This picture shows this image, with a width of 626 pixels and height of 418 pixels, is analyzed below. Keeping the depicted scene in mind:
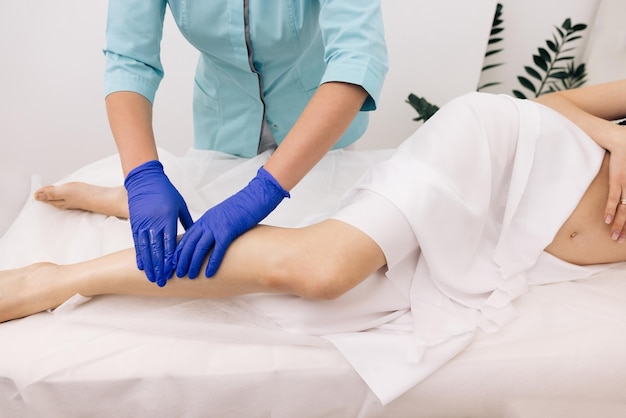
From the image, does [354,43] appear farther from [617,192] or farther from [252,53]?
[617,192]

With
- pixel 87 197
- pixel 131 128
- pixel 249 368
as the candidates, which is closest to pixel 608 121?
pixel 249 368

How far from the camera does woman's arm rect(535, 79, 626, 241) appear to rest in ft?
3.18

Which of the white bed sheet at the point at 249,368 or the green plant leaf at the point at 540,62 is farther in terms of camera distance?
the green plant leaf at the point at 540,62

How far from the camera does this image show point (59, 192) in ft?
3.80

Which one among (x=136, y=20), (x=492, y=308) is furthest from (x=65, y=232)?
(x=492, y=308)

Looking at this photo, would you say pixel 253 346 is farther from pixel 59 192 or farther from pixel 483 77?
pixel 483 77

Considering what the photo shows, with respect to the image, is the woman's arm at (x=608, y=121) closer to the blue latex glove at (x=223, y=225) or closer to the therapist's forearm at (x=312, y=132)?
the therapist's forearm at (x=312, y=132)

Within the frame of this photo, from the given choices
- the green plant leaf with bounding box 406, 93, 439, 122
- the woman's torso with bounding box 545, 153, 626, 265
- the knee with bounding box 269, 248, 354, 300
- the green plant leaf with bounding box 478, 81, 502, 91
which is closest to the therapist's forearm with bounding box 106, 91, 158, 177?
the knee with bounding box 269, 248, 354, 300

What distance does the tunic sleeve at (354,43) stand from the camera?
2.82ft

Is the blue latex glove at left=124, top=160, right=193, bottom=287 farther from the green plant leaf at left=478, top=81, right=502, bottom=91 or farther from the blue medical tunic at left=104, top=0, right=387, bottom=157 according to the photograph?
the green plant leaf at left=478, top=81, right=502, bottom=91

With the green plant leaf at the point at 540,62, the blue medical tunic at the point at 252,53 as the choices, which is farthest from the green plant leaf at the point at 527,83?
the blue medical tunic at the point at 252,53

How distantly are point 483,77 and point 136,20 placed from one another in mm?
1986

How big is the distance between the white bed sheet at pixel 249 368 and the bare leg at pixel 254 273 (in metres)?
0.04

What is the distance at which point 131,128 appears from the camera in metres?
0.98
